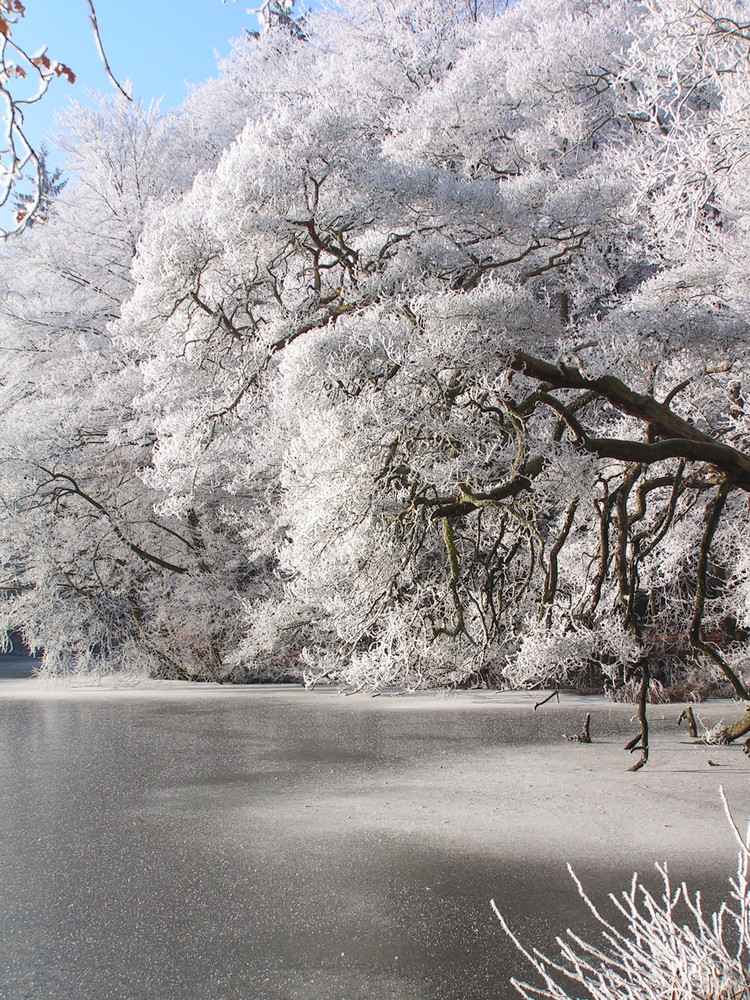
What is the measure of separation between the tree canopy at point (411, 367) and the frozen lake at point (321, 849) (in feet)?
3.15

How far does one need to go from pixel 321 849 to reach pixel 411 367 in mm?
3088

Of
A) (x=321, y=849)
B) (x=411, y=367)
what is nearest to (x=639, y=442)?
(x=411, y=367)

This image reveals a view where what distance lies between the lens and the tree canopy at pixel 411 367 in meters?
6.29

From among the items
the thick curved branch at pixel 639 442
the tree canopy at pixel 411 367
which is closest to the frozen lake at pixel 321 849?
the tree canopy at pixel 411 367

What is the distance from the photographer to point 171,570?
14.0 m

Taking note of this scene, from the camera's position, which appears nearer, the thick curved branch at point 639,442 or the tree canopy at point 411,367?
the thick curved branch at point 639,442

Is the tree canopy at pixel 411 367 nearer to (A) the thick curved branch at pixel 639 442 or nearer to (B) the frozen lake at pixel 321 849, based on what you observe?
(A) the thick curved branch at pixel 639 442

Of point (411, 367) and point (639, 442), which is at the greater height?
point (411, 367)

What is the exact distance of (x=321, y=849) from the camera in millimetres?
4715

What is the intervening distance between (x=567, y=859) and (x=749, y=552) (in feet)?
14.4

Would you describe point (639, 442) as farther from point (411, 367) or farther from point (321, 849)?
point (321, 849)

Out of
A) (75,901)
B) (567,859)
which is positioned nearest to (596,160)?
(567,859)

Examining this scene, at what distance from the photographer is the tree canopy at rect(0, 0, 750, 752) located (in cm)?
629

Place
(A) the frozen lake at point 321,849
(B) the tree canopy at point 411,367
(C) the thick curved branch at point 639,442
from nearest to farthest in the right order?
(A) the frozen lake at point 321,849 → (C) the thick curved branch at point 639,442 → (B) the tree canopy at point 411,367
